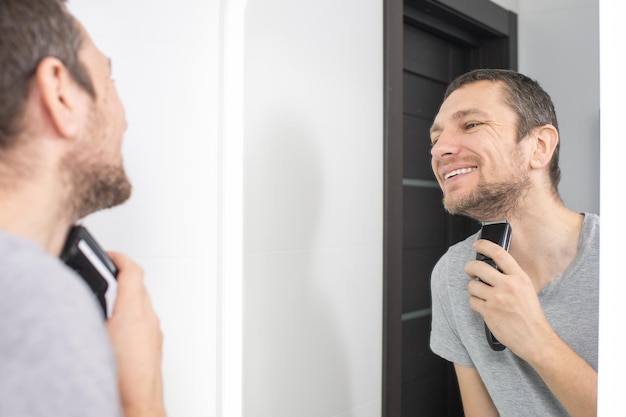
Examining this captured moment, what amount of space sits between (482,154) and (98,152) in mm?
417

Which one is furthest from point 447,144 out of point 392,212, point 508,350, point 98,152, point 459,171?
point 98,152

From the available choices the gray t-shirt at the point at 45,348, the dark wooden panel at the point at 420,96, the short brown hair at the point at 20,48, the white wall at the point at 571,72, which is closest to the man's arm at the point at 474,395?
the white wall at the point at 571,72

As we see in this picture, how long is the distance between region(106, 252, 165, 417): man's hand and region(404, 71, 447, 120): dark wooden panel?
461 millimetres

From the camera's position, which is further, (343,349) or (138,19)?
(343,349)

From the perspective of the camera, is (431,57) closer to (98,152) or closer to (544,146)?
(544,146)

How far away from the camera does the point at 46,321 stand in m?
0.33

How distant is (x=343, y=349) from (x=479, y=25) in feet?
1.64

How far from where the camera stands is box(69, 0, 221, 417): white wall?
1.90 feet

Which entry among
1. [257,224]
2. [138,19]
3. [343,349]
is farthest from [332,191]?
[138,19]

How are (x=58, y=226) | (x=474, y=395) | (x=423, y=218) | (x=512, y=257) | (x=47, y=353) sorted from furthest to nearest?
1. (x=423, y=218)
2. (x=474, y=395)
3. (x=512, y=257)
4. (x=58, y=226)
5. (x=47, y=353)

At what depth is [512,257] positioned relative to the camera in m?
0.55

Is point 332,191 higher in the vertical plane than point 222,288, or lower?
higher
